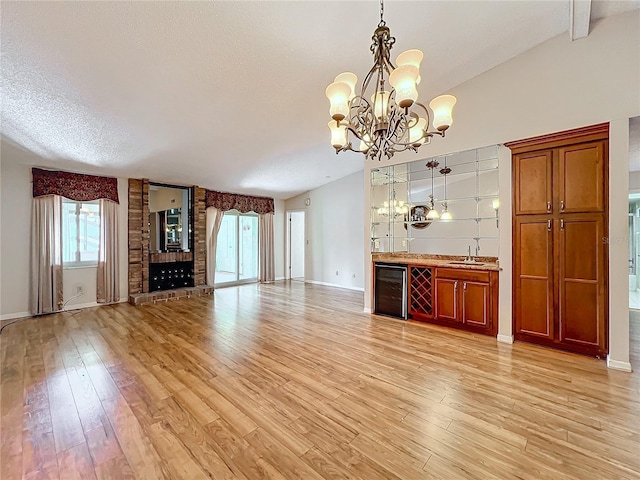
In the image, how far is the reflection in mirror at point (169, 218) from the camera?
19.7 feet

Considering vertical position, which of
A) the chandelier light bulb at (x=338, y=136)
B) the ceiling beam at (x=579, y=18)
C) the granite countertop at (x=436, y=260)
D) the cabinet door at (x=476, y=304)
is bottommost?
the cabinet door at (x=476, y=304)

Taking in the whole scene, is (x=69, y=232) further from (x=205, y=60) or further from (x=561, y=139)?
(x=561, y=139)

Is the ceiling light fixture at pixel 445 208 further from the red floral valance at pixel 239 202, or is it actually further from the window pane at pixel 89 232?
the window pane at pixel 89 232

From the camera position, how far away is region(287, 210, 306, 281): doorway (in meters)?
8.66

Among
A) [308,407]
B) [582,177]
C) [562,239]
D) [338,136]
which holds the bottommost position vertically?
[308,407]

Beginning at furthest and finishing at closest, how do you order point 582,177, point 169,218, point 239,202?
point 239,202 → point 169,218 → point 582,177

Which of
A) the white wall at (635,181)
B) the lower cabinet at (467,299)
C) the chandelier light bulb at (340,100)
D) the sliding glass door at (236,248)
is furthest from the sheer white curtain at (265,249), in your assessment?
the white wall at (635,181)

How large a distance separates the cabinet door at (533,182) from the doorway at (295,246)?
5979 mm

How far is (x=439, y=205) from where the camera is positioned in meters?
4.81

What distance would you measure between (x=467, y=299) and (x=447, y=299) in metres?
0.27

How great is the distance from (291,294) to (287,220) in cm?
299

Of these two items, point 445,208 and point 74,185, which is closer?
point 445,208

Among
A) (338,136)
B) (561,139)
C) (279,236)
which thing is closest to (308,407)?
(338,136)

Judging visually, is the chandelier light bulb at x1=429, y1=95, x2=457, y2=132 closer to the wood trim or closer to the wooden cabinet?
the wood trim
